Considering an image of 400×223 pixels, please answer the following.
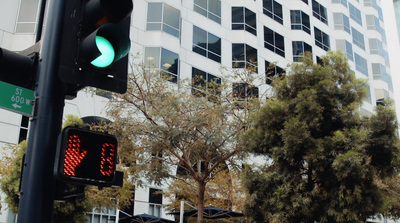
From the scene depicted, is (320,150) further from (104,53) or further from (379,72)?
(379,72)

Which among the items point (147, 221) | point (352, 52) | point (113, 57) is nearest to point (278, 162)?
point (147, 221)

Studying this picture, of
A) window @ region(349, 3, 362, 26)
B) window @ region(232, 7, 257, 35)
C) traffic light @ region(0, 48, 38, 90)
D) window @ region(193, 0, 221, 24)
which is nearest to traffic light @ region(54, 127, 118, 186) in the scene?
traffic light @ region(0, 48, 38, 90)

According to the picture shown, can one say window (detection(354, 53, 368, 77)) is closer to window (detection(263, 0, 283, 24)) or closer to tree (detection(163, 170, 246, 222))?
window (detection(263, 0, 283, 24))

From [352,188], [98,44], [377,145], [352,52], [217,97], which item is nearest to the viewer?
[98,44]

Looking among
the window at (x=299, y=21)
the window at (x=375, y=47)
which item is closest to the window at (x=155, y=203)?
the window at (x=299, y=21)

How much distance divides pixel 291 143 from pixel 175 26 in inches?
623

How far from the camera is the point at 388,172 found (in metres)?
12.3

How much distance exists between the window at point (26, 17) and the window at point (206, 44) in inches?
411

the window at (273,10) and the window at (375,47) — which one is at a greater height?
the window at (375,47)

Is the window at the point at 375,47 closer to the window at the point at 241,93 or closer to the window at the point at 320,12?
the window at the point at 320,12

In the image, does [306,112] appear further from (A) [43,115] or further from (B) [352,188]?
(A) [43,115]

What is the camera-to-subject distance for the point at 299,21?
36281 mm

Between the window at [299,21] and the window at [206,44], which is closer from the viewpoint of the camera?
the window at [206,44]

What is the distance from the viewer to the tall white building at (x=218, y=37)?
20.3 metres
